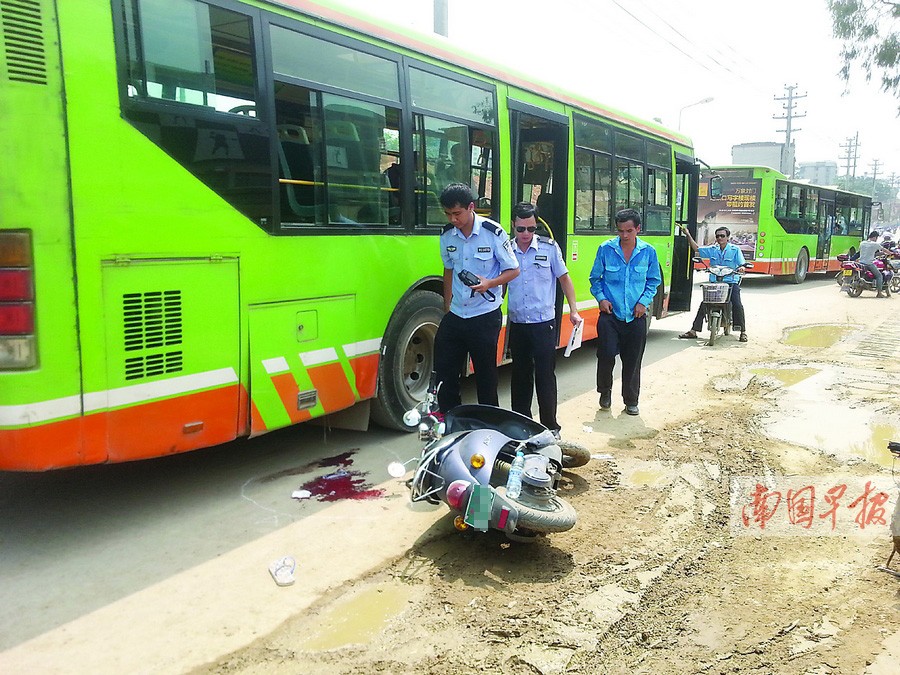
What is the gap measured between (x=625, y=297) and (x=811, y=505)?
2582 mm

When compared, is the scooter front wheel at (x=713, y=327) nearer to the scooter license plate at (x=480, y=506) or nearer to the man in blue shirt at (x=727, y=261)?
the man in blue shirt at (x=727, y=261)

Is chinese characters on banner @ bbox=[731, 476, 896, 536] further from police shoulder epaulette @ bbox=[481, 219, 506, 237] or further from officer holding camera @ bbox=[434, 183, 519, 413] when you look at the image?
police shoulder epaulette @ bbox=[481, 219, 506, 237]

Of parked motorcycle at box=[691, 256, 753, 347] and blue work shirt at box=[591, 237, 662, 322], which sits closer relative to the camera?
blue work shirt at box=[591, 237, 662, 322]

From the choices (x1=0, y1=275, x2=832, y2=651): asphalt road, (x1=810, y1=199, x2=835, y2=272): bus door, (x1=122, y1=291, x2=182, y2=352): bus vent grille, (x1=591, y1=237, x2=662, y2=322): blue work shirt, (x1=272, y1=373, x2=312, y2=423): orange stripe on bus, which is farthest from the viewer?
(x1=810, y1=199, x2=835, y2=272): bus door

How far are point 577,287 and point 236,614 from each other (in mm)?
5971

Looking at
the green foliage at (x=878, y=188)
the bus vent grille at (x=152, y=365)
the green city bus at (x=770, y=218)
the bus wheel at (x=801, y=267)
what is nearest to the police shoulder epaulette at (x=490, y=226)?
the bus vent grille at (x=152, y=365)

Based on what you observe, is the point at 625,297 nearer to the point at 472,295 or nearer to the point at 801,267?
the point at 472,295

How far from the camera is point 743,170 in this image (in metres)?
20.9

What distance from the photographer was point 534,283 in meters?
5.52

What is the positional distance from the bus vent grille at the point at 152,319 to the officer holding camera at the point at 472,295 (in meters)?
1.86

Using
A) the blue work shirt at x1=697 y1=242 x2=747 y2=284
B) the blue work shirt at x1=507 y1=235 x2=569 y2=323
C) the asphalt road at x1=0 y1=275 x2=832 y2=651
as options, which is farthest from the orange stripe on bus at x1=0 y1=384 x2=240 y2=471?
the blue work shirt at x1=697 y1=242 x2=747 y2=284

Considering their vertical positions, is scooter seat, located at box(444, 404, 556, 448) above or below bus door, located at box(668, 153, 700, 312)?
below

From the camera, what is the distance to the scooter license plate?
3529mm

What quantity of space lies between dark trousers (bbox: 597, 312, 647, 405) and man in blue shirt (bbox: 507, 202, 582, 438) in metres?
1.09
